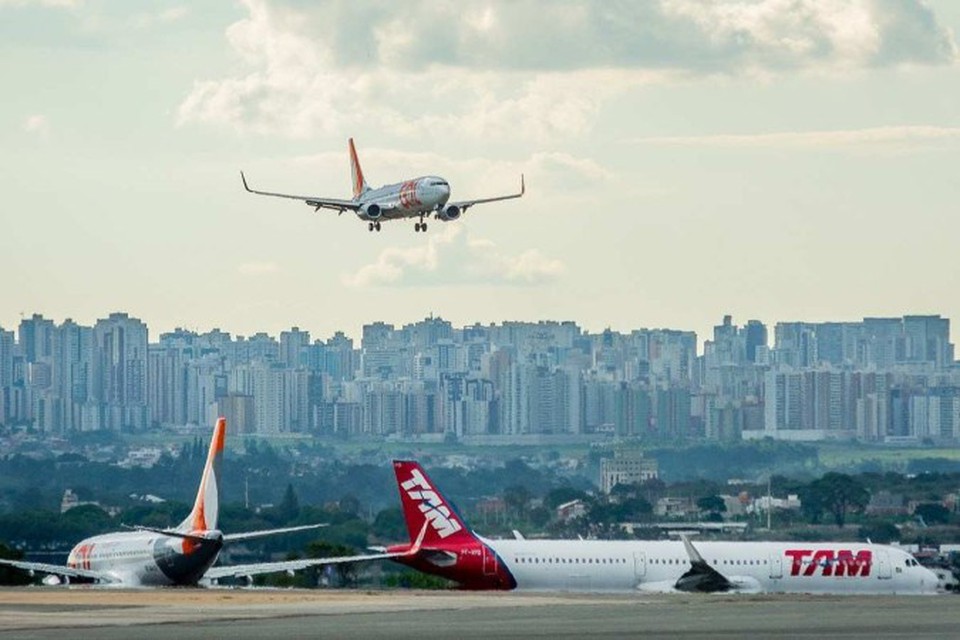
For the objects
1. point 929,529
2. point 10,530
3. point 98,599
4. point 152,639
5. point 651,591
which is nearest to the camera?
point 152,639

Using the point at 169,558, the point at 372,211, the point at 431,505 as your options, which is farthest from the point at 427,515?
the point at 372,211

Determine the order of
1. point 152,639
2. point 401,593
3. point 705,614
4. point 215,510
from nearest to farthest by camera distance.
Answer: point 152,639, point 705,614, point 401,593, point 215,510

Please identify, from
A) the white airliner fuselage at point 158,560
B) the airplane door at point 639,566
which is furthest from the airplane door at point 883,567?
the white airliner fuselage at point 158,560

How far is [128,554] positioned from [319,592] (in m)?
14.5

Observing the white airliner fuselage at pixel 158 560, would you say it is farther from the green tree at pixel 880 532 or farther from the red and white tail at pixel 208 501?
the green tree at pixel 880 532

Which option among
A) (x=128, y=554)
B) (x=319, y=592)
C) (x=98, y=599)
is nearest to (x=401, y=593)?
(x=319, y=592)

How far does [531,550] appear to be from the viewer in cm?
9206

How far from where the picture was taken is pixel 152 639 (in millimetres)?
54344

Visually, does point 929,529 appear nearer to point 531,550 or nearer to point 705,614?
point 531,550

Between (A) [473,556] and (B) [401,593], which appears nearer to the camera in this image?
(B) [401,593]

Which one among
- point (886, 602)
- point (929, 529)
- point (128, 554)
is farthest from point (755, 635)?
point (929, 529)

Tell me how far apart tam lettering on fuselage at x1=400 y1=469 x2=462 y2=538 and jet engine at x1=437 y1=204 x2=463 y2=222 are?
392 inches

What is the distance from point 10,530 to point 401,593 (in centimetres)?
9918

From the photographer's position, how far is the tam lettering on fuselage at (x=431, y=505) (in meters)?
92.4
